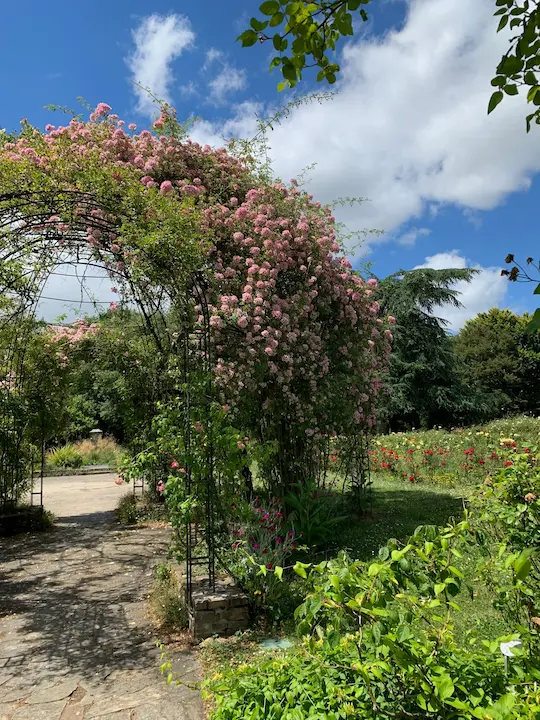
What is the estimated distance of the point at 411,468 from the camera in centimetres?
966

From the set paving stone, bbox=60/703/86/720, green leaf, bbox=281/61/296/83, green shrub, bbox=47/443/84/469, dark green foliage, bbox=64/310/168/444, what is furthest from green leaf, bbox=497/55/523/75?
green shrub, bbox=47/443/84/469

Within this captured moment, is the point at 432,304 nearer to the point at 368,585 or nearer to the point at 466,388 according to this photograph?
the point at 466,388

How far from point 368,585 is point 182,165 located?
18.6 feet

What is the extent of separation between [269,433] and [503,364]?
833 inches

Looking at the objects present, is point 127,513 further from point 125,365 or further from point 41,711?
point 41,711

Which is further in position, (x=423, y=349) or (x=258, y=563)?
(x=423, y=349)

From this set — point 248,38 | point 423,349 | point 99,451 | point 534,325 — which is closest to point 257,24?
point 248,38

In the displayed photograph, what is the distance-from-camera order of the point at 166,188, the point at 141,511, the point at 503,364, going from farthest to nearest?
the point at 503,364 < the point at 141,511 < the point at 166,188

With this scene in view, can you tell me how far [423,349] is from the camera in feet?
67.7

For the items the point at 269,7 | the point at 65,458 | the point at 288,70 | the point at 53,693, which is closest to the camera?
the point at 269,7

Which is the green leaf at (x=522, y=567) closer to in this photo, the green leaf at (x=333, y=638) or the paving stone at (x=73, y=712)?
the green leaf at (x=333, y=638)

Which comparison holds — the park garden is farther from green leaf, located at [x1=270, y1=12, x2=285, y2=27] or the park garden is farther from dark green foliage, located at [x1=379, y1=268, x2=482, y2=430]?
dark green foliage, located at [x1=379, y1=268, x2=482, y2=430]

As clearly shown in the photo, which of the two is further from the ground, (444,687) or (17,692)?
(444,687)

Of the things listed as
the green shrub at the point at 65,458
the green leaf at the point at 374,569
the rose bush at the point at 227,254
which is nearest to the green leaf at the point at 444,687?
the green leaf at the point at 374,569
